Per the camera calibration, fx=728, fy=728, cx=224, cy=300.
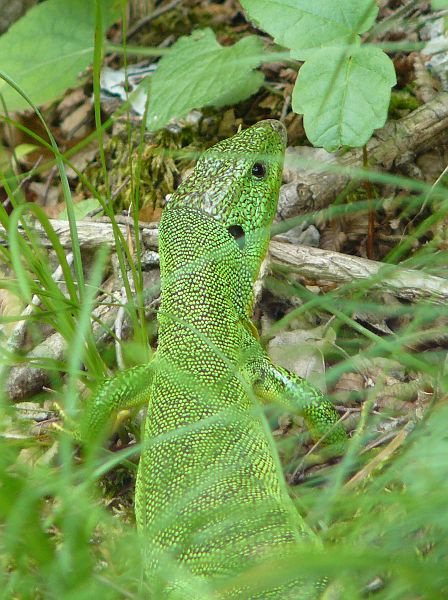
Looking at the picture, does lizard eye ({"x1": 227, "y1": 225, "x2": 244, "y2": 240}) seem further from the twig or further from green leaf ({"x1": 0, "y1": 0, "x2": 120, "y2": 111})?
the twig

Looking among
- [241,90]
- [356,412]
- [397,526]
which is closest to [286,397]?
[356,412]

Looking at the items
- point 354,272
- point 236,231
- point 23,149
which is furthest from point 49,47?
point 354,272

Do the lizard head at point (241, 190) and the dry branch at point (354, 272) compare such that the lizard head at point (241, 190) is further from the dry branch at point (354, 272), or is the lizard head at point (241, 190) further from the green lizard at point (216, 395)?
the dry branch at point (354, 272)

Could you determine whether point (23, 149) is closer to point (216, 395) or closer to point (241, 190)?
point (241, 190)

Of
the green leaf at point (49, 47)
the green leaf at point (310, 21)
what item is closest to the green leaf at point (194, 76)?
the green leaf at point (310, 21)

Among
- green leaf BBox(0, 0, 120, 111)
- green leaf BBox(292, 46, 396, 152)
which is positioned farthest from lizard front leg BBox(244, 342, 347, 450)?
green leaf BBox(0, 0, 120, 111)
